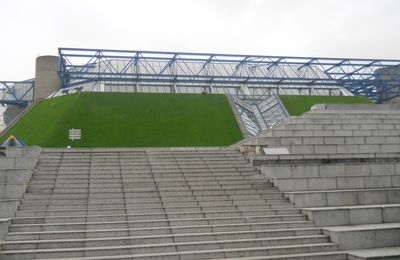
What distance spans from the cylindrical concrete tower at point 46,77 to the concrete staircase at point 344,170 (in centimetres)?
3066

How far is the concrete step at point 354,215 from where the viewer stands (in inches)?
575

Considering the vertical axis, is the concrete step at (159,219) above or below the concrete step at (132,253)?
above

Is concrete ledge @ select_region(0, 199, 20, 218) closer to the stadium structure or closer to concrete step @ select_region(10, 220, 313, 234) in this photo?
the stadium structure

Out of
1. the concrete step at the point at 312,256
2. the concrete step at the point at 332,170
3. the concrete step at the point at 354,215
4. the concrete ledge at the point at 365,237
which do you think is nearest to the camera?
the concrete step at the point at 312,256

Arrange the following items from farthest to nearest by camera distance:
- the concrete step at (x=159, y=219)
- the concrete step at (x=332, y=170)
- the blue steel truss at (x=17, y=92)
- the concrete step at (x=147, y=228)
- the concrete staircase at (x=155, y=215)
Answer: the blue steel truss at (x=17, y=92) → the concrete step at (x=332, y=170) → the concrete step at (x=159, y=219) → the concrete step at (x=147, y=228) → the concrete staircase at (x=155, y=215)

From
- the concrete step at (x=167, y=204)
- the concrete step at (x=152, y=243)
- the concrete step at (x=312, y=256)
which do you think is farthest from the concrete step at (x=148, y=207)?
the concrete step at (x=312, y=256)

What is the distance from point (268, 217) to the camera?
14.8 meters

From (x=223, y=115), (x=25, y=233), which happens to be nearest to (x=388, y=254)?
(x=25, y=233)

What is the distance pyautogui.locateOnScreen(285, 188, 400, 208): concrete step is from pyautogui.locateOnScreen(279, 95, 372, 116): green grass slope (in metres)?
25.1

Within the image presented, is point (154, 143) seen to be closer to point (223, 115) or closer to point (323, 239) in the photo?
point (223, 115)

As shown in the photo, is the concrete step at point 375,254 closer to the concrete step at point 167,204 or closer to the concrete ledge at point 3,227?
the concrete step at point 167,204

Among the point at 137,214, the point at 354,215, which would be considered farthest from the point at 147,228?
the point at 354,215

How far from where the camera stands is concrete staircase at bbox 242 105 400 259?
44.4 ft

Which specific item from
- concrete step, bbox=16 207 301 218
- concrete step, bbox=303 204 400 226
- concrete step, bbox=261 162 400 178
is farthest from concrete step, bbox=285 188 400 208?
concrete step, bbox=261 162 400 178
